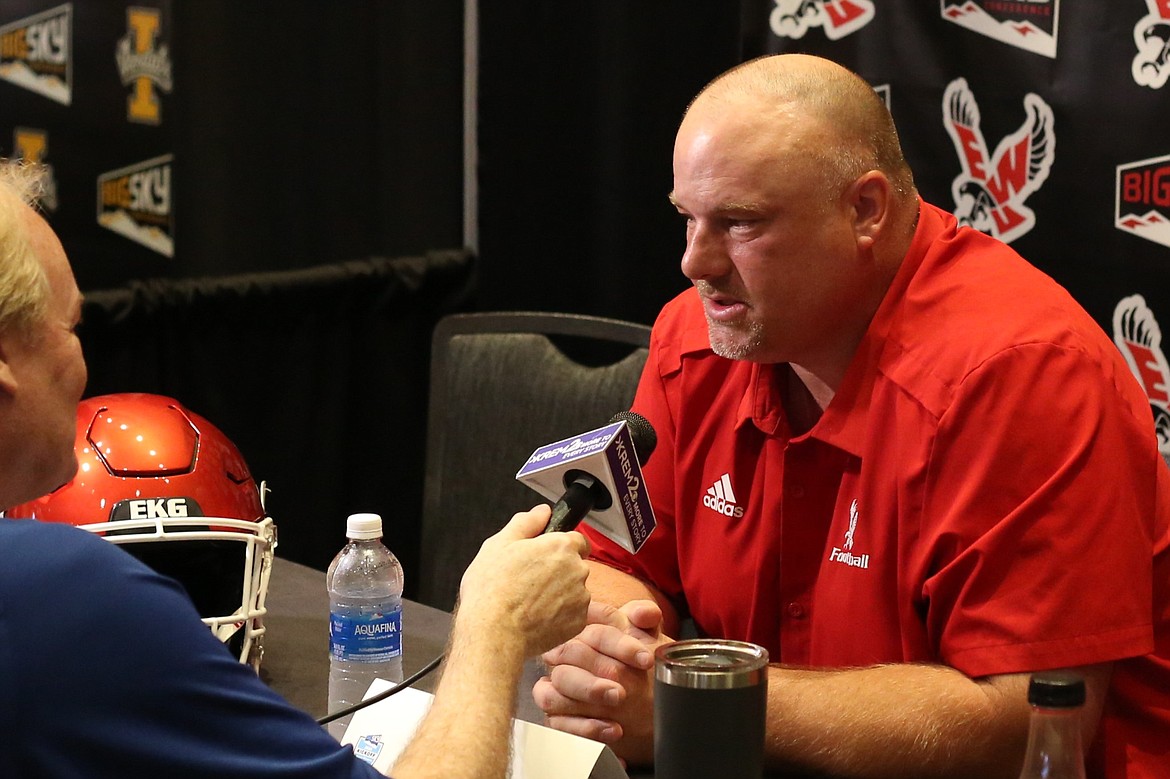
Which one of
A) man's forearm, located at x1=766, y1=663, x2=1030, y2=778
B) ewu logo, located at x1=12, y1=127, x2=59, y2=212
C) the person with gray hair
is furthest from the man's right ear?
ewu logo, located at x1=12, y1=127, x2=59, y2=212

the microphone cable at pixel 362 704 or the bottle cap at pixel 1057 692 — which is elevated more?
the bottle cap at pixel 1057 692

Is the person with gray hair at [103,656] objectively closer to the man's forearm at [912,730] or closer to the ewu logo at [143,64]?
the man's forearm at [912,730]

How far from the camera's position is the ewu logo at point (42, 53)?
3021mm

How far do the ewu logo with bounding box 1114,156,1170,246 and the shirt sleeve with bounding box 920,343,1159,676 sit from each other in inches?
44.6

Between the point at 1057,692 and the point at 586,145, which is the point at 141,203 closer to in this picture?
the point at 586,145

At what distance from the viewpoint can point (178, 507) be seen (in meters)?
1.70

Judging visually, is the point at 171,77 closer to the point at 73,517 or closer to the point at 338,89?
the point at 338,89

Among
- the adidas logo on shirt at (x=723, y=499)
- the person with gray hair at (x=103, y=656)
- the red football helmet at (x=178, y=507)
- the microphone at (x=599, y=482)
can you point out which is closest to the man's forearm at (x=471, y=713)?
the person with gray hair at (x=103, y=656)

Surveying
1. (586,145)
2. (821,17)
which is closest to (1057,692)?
(821,17)

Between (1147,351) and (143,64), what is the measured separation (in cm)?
217

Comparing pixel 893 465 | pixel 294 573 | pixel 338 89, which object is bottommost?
pixel 294 573

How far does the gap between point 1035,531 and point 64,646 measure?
3.19 feet

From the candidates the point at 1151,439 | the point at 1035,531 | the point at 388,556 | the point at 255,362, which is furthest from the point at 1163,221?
the point at 255,362

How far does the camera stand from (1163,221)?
2.60m
